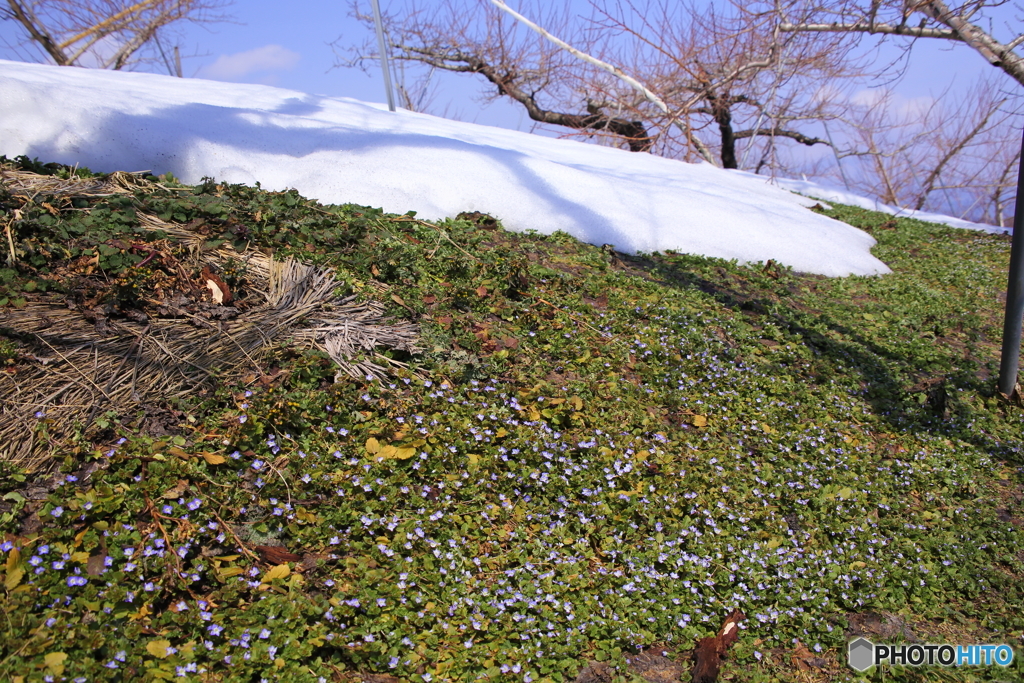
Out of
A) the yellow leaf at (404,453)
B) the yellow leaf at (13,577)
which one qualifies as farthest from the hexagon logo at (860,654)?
the yellow leaf at (13,577)

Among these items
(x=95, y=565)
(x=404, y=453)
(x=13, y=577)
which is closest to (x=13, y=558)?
(x=13, y=577)

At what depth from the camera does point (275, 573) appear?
2.38 m

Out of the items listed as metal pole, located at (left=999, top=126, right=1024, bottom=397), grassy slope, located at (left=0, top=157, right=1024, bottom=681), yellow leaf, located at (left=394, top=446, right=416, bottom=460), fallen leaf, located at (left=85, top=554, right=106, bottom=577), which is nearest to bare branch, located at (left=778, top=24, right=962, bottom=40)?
metal pole, located at (left=999, top=126, right=1024, bottom=397)

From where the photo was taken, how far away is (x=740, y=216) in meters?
7.18

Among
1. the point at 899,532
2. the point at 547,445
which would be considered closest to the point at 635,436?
the point at 547,445

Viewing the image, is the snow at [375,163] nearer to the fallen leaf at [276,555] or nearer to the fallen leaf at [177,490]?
the fallen leaf at [177,490]

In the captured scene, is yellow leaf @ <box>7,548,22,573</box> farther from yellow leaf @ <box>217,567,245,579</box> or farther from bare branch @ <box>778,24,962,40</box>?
bare branch @ <box>778,24,962,40</box>

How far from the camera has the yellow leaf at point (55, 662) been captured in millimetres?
1926

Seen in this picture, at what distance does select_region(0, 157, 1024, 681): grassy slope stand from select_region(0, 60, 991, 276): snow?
1.90 ft

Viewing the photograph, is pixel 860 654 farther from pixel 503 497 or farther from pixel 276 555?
pixel 276 555

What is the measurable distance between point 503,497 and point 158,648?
1.44 metres

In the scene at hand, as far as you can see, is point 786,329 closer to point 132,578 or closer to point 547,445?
point 547,445

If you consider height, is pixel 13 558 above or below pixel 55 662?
above

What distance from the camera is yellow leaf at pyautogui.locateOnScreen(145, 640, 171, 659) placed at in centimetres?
206
